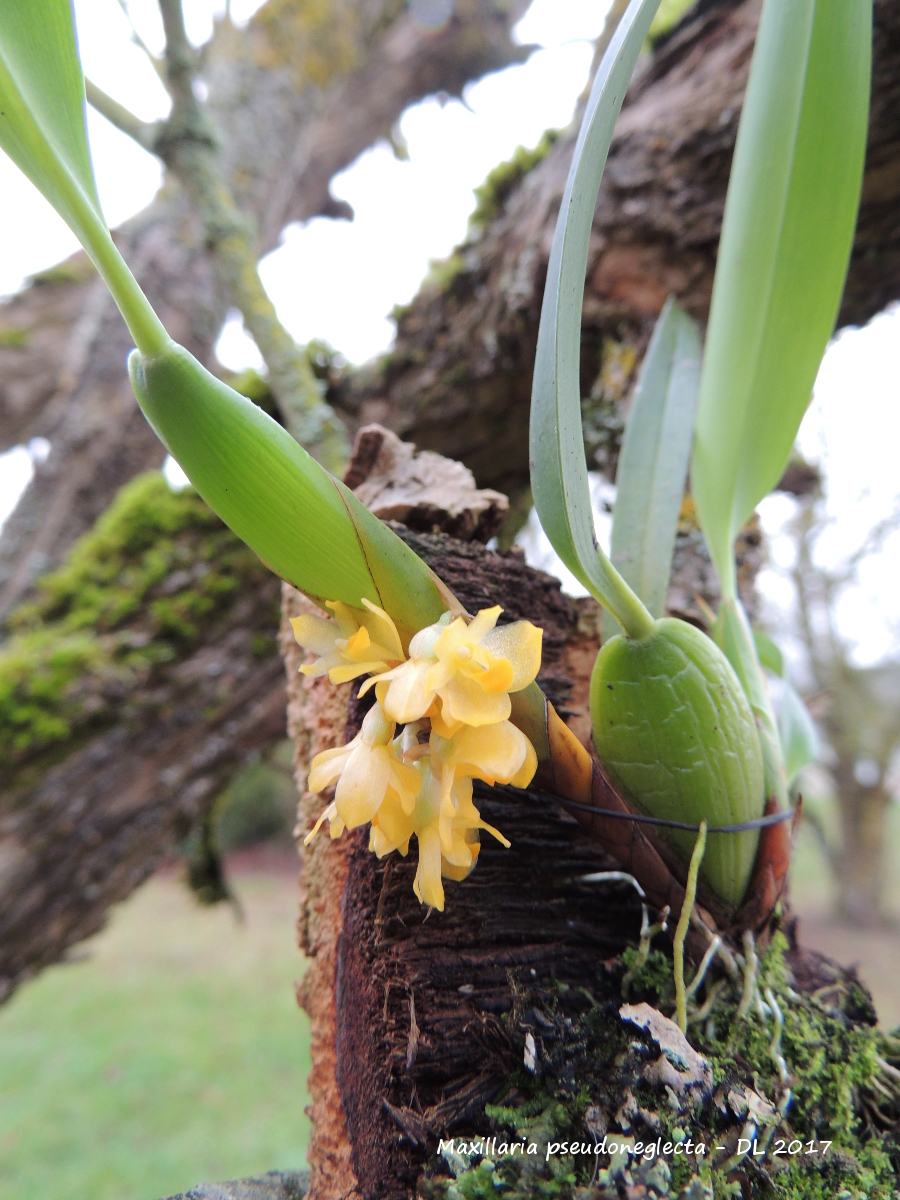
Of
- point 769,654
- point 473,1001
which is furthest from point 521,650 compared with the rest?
point 769,654

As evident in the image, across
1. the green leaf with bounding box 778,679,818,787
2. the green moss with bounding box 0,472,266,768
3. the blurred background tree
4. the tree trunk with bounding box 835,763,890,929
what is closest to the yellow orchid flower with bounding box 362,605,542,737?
the green leaf with bounding box 778,679,818,787

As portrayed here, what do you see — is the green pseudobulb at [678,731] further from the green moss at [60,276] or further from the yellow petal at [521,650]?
the green moss at [60,276]

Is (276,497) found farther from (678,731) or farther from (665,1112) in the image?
(665,1112)

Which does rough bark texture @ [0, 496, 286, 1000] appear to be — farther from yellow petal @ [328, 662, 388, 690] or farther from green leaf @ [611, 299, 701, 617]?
yellow petal @ [328, 662, 388, 690]

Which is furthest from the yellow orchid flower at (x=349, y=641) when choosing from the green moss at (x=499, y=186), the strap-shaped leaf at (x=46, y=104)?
the green moss at (x=499, y=186)

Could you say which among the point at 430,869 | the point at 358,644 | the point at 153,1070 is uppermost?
the point at 358,644

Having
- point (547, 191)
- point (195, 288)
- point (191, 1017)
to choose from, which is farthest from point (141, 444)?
point (191, 1017)
